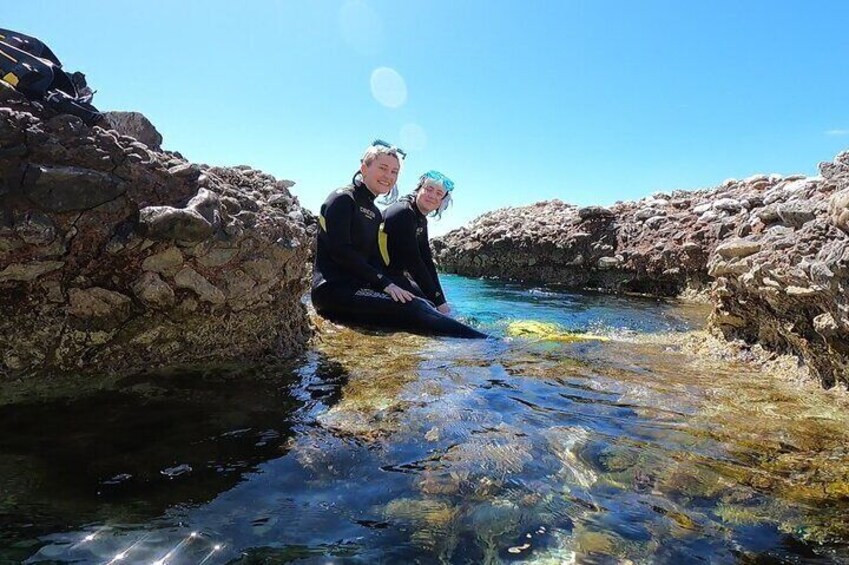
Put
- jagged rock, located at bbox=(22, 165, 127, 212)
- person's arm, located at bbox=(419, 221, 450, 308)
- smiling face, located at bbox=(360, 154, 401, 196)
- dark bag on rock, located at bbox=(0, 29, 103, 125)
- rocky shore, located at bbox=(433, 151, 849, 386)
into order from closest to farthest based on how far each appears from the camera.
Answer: jagged rock, located at bbox=(22, 165, 127, 212) < dark bag on rock, located at bbox=(0, 29, 103, 125) < rocky shore, located at bbox=(433, 151, 849, 386) < smiling face, located at bbox=(360, 154, 401, 196) < person's arm, located at bbox=(419, 221, 450, 308)

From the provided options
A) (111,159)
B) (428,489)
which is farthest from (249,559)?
(111,159)

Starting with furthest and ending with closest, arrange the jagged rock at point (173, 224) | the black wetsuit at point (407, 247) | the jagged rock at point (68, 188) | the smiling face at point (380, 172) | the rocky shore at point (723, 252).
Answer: the black wetsuit at point (407, 247) < the smiling face at point (380, 172) < the rocky shore at point (723, 252) < the jagged rock at point (173, 224) < the jagged rock at point (68, 188)

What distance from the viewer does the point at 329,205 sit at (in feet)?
22.3

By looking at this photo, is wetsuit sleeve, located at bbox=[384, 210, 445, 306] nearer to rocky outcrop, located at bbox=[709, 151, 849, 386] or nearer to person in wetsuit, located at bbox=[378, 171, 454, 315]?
person in wetsuit, located at bbox=[378, 171, 454, 315]

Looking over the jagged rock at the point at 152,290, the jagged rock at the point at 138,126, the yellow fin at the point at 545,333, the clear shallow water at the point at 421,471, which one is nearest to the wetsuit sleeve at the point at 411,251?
the yellow fin at the point at 545,333

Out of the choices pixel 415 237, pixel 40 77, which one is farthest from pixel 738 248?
pixel 40 77

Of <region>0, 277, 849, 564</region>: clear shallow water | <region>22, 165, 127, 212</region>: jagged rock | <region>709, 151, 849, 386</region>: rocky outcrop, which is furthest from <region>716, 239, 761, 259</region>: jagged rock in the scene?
<region>22, 165, 127, 212</region>: jagged rock

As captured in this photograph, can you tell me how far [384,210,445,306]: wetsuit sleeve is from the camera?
8000mm

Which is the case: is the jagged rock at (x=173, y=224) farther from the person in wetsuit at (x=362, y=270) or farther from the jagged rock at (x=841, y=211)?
the jagged rock at (x=841, y=211)

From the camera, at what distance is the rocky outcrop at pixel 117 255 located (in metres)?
3.35

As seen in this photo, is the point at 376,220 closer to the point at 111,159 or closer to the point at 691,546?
the point at 111,159

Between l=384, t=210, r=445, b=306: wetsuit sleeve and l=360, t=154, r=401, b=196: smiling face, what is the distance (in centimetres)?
86

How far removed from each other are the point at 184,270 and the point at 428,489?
2.65 m

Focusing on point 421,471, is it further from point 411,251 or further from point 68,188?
point 411,251
